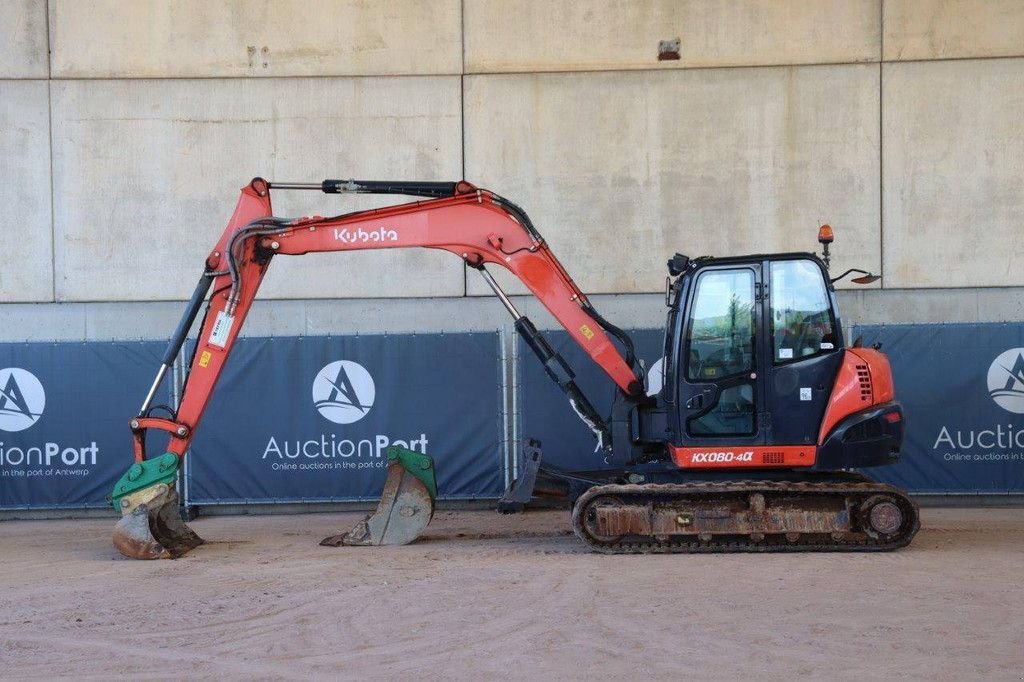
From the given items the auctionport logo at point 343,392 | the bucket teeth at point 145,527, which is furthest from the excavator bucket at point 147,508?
the auctionport logo at point 343,392

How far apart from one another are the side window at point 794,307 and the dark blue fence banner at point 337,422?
450cm

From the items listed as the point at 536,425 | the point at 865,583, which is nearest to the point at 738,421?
the point at 865,583

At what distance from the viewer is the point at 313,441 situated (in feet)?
44.0

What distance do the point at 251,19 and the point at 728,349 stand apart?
8.40 m

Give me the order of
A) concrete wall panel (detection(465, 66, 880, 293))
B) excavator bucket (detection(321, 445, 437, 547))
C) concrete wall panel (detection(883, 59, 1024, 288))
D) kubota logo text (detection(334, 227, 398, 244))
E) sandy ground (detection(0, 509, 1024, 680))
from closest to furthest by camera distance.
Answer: sandy ground (detection(0, 509, 1024, 680))
kubota logo text (detection(334, 227, 398, 244))
excavator bucket (detection(321, 445, 437, 547))
concrete wall panel (detection(883, 59, 1024, 288))
concrete wall panel (detection(465, 66, 880, 293))

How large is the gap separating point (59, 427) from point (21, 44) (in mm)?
5193

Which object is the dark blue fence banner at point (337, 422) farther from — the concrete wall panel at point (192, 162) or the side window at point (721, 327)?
the side window at point (721, 327)

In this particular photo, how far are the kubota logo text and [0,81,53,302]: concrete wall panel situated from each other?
19.8ft

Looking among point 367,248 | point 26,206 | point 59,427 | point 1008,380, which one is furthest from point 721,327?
point 26,206

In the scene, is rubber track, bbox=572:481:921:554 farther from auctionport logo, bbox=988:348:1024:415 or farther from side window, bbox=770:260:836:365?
auctionport logo, bbox=988:348:1024:415

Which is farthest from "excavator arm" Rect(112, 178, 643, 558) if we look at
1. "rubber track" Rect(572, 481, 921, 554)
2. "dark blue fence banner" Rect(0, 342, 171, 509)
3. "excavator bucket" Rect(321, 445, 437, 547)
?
"dark blue fence banner" Rect(0, 342, 171, 509)

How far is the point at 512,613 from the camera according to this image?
790 cm

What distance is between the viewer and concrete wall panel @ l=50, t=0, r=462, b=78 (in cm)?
1464

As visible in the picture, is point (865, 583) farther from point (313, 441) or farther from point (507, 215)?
point (313, 441)
